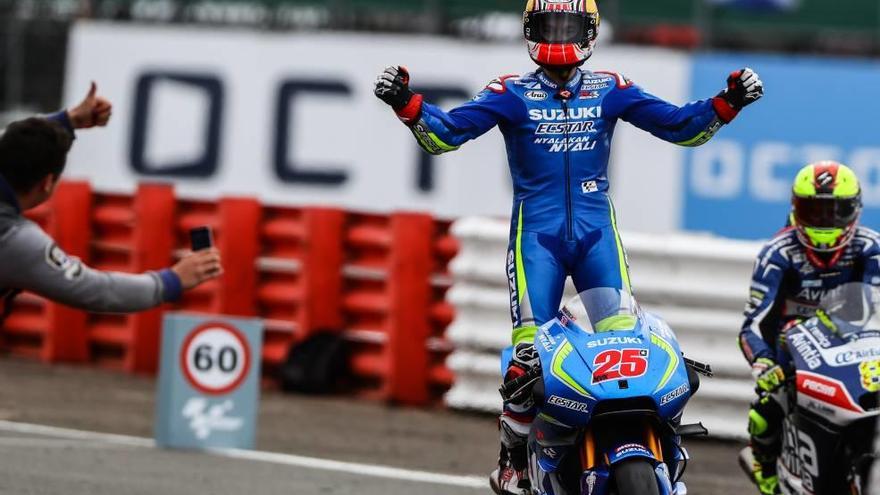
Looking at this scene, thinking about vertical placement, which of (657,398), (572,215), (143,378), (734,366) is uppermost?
(572,215)

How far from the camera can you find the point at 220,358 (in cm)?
1102

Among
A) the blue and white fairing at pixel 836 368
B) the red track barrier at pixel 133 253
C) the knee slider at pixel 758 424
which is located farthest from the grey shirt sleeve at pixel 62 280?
the red track barrier at pixel 133 253

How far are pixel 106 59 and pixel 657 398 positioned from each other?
11.4 m

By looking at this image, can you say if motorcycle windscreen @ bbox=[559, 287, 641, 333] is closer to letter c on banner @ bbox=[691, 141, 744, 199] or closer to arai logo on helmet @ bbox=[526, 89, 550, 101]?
arai logo on helmet @ bbox=[526, 89, 550, 101]

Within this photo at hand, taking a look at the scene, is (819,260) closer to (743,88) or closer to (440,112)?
(743,88)

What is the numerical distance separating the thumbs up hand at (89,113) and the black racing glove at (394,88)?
1120 mm

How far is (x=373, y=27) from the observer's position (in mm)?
16484

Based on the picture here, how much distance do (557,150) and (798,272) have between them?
62.7 inches

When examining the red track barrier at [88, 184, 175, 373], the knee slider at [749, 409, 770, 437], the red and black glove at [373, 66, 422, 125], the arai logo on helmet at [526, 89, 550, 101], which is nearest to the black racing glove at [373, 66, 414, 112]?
the red and black glove at [373, 66, 422, 125]

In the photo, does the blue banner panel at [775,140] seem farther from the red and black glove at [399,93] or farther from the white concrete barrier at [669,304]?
the red and black glove at [399,93]

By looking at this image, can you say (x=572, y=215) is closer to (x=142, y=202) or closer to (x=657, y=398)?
(x=657, y=398)

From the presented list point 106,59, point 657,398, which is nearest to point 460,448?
point 657,398

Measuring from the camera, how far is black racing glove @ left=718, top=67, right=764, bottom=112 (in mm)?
7484

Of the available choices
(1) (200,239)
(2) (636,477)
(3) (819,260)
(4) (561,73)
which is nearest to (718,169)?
(3) (819,260)
